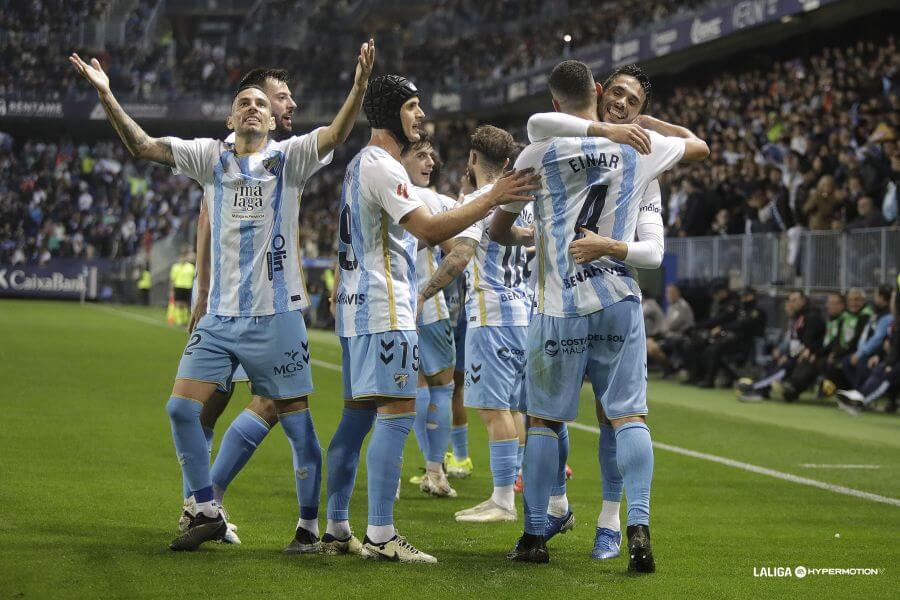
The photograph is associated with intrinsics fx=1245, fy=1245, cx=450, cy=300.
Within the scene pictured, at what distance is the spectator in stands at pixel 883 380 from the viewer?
15.0 meters

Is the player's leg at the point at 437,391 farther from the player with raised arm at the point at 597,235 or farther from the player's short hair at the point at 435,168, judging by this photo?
the player with raised arm at the point at 597,235

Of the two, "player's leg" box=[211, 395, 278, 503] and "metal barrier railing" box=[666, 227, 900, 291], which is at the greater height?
"metal barrier railing" box=[666, 227, 900, 291]

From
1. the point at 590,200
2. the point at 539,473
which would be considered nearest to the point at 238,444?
the point at 539,473

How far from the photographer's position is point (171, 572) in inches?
217

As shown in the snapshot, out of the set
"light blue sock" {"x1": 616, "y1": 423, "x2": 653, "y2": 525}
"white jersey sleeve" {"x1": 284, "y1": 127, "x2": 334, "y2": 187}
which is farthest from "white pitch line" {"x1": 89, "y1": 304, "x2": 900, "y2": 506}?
"white jersey sleeve" {"x1": 284, "y1": 127, "x2": 334, "y2": 187}

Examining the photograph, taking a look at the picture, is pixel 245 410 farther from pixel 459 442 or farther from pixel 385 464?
pixel 459 442

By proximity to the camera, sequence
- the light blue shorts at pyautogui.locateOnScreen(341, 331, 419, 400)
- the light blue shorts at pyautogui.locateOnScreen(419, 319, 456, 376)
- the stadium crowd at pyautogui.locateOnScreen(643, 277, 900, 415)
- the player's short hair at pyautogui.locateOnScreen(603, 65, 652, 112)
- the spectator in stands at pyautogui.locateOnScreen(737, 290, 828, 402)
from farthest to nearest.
A: 1. the spectator in stands at pyautogui.locateOnScreen(737, 290, 828, 402)
2. the stadium crowd at pyautogui.locateOnScreen(643, 277, 900, 415)
3. the light blue shorts at pyautogui.locateOnScreen(419, 319, 456, 376)
4. the player's short hair at pyautogui.locateOnScreen(603, 65, 652, 112)
5. the light blue shorts at pyautogui.locateOnScreen(341, 331, 419, 400)

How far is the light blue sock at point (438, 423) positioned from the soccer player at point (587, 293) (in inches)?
100

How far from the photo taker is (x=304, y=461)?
6.16 meters

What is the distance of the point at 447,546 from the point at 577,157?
2122 mm

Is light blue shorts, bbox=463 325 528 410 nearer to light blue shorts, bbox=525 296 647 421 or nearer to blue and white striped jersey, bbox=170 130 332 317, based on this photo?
light blue shorts, bbox=525 296 647 421

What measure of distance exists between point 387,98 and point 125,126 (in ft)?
4.11

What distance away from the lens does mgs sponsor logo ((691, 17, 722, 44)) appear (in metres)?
28.2

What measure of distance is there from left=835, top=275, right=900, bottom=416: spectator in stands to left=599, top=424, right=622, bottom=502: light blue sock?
9.61 metres
